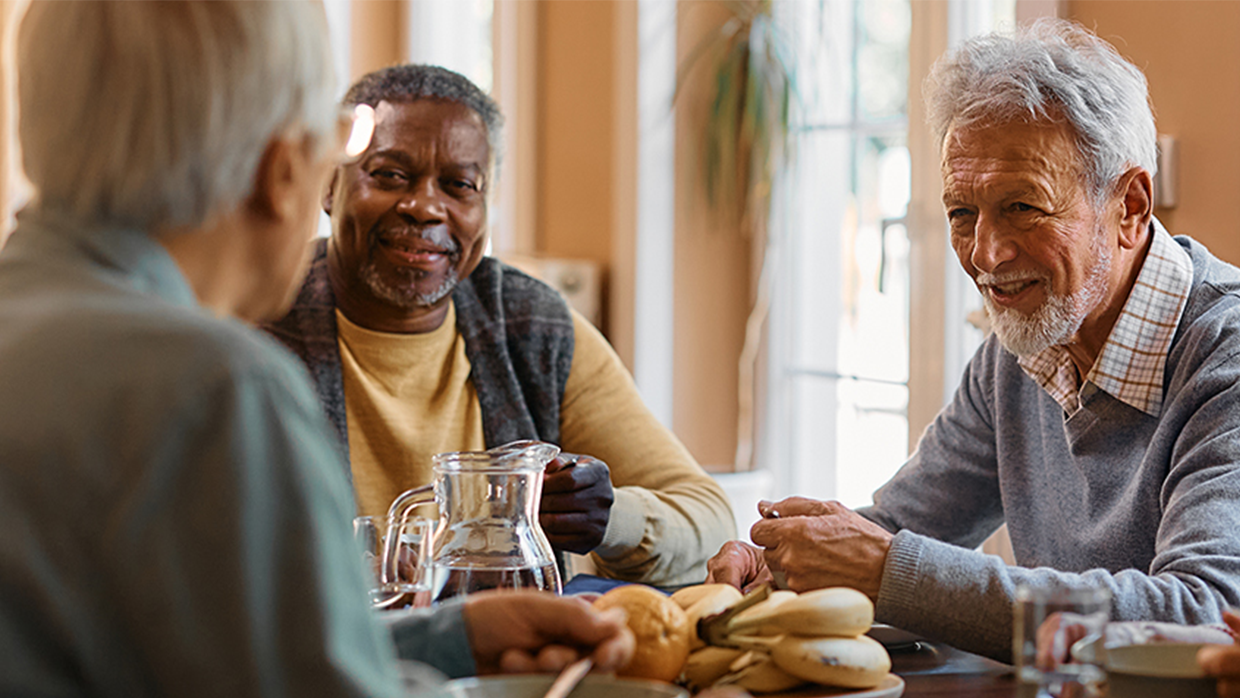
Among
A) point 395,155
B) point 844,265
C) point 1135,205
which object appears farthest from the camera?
point 844,265

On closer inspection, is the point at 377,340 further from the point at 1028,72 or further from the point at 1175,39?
the point at 1175,39

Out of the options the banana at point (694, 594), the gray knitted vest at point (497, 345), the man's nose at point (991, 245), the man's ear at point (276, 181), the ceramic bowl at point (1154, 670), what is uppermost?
the man's ear at point (276, 181)

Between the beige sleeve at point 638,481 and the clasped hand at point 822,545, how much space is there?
0.35 m

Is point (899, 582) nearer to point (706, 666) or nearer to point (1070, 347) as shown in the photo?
point (706, 666)

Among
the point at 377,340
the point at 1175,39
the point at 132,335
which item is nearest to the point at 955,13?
the point at 1175,39

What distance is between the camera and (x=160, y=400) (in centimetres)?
59

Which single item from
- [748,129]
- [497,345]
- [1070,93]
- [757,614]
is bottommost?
[757,614]

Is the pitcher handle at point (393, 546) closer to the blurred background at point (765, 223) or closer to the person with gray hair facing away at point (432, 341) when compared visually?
the person with gray hair facing away at point (432, 341)

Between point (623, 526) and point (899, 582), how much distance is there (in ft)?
1.73

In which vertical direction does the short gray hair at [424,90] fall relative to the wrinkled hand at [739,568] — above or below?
above

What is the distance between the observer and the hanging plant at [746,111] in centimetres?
321

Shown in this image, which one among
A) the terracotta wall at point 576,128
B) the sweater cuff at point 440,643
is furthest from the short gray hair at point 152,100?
the terracotta wall at point 576,128

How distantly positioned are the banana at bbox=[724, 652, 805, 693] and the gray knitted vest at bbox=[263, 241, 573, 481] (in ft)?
3.43

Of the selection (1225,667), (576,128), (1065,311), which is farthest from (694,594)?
(576,128)
